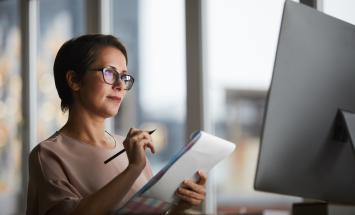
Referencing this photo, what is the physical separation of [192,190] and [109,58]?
434 millimetres

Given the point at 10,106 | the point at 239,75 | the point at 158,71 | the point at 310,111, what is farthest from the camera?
the point at 10,106

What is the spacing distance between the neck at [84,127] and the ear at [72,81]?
0.06 m

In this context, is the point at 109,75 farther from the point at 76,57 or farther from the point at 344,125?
the point at 344,125

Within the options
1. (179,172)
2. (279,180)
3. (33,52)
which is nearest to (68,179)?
(179,172)

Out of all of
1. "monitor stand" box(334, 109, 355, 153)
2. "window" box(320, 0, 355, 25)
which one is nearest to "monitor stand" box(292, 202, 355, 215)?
"monitor stand" box(334, 109, 355, 153)

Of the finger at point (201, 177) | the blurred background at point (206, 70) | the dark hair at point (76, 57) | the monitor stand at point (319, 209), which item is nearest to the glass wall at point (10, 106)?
the blurred background at point (206, 70)

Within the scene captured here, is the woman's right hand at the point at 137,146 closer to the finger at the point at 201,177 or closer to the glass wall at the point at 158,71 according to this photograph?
the finger at the point at 201,177

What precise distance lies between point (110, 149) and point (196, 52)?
5.14ft

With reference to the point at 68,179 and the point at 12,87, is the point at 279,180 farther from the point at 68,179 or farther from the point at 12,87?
the point at 12,87

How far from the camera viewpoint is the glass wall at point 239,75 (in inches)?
110

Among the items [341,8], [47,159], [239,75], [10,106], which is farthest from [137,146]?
[10,106]

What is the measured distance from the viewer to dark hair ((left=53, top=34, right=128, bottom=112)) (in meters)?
1.47

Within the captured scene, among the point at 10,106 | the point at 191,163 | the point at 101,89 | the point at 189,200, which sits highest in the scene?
the point at 101,89

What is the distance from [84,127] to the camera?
1.47 m
